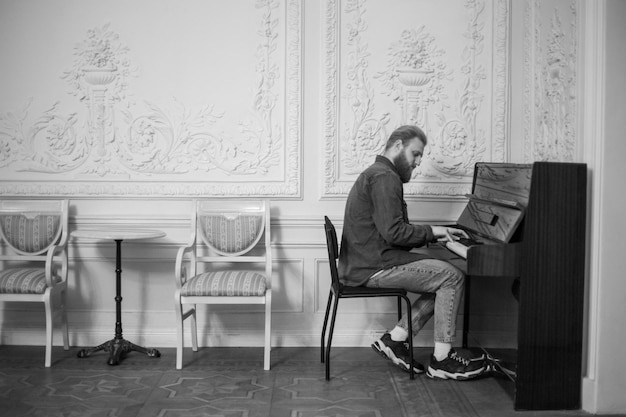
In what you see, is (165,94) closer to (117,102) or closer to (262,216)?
(117,102)

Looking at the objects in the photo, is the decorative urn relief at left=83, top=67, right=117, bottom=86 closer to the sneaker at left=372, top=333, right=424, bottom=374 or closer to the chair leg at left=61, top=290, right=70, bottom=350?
the chair leg at left=61, top=290, right=70, bottom=350

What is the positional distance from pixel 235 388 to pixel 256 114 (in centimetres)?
187

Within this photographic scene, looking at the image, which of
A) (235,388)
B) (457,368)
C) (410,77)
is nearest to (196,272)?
(235,388)

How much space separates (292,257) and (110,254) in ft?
4.21

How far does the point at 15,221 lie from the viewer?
410 cm

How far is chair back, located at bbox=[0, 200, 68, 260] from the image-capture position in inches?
161

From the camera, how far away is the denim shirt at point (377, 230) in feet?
11.3

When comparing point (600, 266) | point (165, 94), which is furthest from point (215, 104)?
point (600, 266)

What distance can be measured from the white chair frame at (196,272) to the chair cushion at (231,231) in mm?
42

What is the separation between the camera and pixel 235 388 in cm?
340

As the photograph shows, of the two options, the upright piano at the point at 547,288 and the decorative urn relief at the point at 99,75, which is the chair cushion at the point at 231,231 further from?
the upright piano at the point at 547,288

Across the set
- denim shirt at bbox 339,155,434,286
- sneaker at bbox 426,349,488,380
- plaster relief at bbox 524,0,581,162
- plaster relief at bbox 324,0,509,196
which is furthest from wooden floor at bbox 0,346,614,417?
plaster relief at bbox 524,0,581,162

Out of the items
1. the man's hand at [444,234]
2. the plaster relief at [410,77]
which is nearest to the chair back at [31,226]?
the plaster relief at [410,77]

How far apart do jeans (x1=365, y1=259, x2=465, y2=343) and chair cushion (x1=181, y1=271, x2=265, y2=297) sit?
687 millimetres
